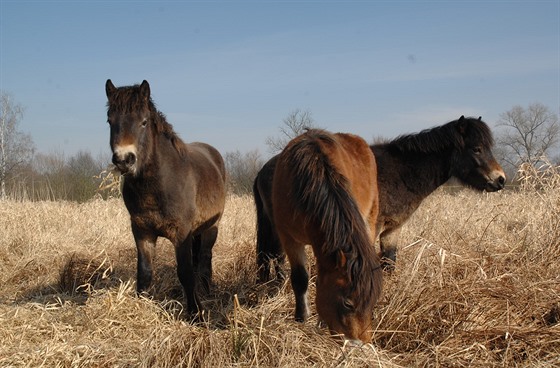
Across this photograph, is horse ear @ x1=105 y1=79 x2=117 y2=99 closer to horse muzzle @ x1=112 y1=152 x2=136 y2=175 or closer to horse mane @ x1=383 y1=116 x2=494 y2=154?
horse muzzle @ x1=112 y1=152 x2=136 y2=175

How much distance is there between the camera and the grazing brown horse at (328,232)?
10.7 feet

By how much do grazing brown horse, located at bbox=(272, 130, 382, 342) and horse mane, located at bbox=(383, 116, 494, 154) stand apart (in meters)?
2.49

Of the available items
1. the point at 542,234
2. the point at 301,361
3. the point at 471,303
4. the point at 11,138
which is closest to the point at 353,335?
the point at 301,361

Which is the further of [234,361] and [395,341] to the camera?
[395,341]

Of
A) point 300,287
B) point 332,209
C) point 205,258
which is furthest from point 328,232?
point 205,258

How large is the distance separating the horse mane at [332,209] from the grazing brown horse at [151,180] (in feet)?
4.63

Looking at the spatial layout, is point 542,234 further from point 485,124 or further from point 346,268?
point 346,268

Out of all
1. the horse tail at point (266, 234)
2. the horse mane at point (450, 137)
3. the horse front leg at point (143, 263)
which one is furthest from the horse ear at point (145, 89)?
the horse mane at point (450, 137)

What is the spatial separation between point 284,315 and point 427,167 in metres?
3.42

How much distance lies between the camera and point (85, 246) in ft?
24.5

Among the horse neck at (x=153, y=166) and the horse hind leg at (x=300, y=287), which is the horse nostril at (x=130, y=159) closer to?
the horse neck at (x=153, y=166)

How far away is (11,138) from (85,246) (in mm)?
26041

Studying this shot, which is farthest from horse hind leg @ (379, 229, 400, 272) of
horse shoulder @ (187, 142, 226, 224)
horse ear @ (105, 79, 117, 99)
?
horse ear @ (105, 79, 117, 99)

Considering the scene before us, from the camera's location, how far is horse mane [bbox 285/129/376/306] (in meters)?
3.27
